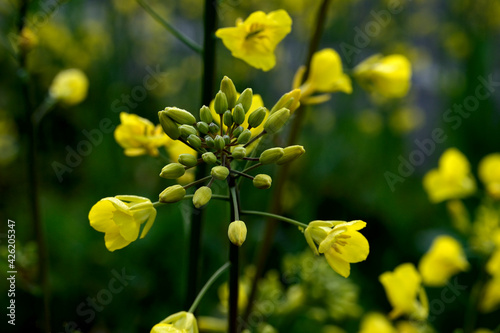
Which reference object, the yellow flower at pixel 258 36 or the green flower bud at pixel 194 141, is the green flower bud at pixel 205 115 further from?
the yellow flower at pixel 258 36

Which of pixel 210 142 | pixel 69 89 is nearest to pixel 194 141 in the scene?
pixel 210 142

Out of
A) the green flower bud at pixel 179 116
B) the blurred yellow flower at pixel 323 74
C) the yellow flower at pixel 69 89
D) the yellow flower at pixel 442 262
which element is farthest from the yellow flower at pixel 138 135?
the yellow flower at pixel 442 262

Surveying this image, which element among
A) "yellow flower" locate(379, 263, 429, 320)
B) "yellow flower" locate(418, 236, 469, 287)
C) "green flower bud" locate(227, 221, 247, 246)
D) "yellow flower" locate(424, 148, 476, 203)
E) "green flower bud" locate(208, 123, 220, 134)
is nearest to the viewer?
"green flower bud" locate(227, 221, 247, 246)

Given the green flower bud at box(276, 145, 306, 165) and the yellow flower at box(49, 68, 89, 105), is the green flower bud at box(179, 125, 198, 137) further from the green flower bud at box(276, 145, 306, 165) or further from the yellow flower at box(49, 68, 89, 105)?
the yellow flower at box(49, 68, 89, 105)

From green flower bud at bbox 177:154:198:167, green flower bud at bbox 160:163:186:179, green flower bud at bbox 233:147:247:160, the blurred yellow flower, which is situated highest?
the blurred yellow flower

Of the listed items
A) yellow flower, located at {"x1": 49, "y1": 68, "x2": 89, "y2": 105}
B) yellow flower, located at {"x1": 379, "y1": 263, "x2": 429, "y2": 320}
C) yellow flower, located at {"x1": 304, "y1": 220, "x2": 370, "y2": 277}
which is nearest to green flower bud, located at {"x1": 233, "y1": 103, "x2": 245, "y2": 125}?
yellow flower, located at {"x1": 304, "y1": 220, "x2": 370, "y2": 277}

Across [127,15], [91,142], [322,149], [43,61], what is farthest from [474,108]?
[43,61]

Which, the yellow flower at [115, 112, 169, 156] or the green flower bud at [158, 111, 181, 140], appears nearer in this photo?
the green flower bud at [158, 111, 181, 140]

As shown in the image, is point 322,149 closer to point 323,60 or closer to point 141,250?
point 141,250
